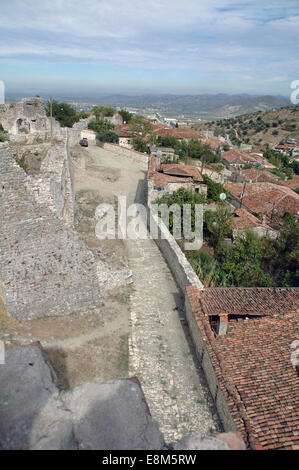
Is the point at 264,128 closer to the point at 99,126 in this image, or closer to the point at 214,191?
the point at 99,126

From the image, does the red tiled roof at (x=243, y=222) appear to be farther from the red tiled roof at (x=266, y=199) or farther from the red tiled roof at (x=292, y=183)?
the red tiled roof at (x=292, y=183)

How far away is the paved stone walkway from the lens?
6977 mm

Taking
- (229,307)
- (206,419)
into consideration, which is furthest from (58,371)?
(229,307)

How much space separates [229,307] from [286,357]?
208 cm

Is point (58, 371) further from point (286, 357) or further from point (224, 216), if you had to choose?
point (224, 216)

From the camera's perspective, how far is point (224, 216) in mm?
17469

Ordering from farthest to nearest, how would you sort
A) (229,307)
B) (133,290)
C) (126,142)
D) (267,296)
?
(126,142) → (133,290) → (267,296) → (229,307)

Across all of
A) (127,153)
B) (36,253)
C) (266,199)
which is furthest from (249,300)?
(127,153)

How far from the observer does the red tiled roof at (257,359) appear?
5781 mm

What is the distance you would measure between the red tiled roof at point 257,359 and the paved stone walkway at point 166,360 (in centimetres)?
91

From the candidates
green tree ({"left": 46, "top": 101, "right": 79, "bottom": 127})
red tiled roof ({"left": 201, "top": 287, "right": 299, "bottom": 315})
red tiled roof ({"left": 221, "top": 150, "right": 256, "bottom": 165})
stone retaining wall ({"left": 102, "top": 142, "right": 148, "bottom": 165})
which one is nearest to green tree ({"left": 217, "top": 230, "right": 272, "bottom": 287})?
red tiled roof ({"left": 201, "top": 287, "right": 299, "bottom": 315})

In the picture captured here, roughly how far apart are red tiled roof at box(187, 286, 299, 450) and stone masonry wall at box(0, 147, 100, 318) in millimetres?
3616

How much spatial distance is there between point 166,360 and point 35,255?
4.55 m

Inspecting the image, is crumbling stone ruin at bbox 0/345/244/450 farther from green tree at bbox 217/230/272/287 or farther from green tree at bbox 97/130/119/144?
green tree at bbox 97/130/119/144
